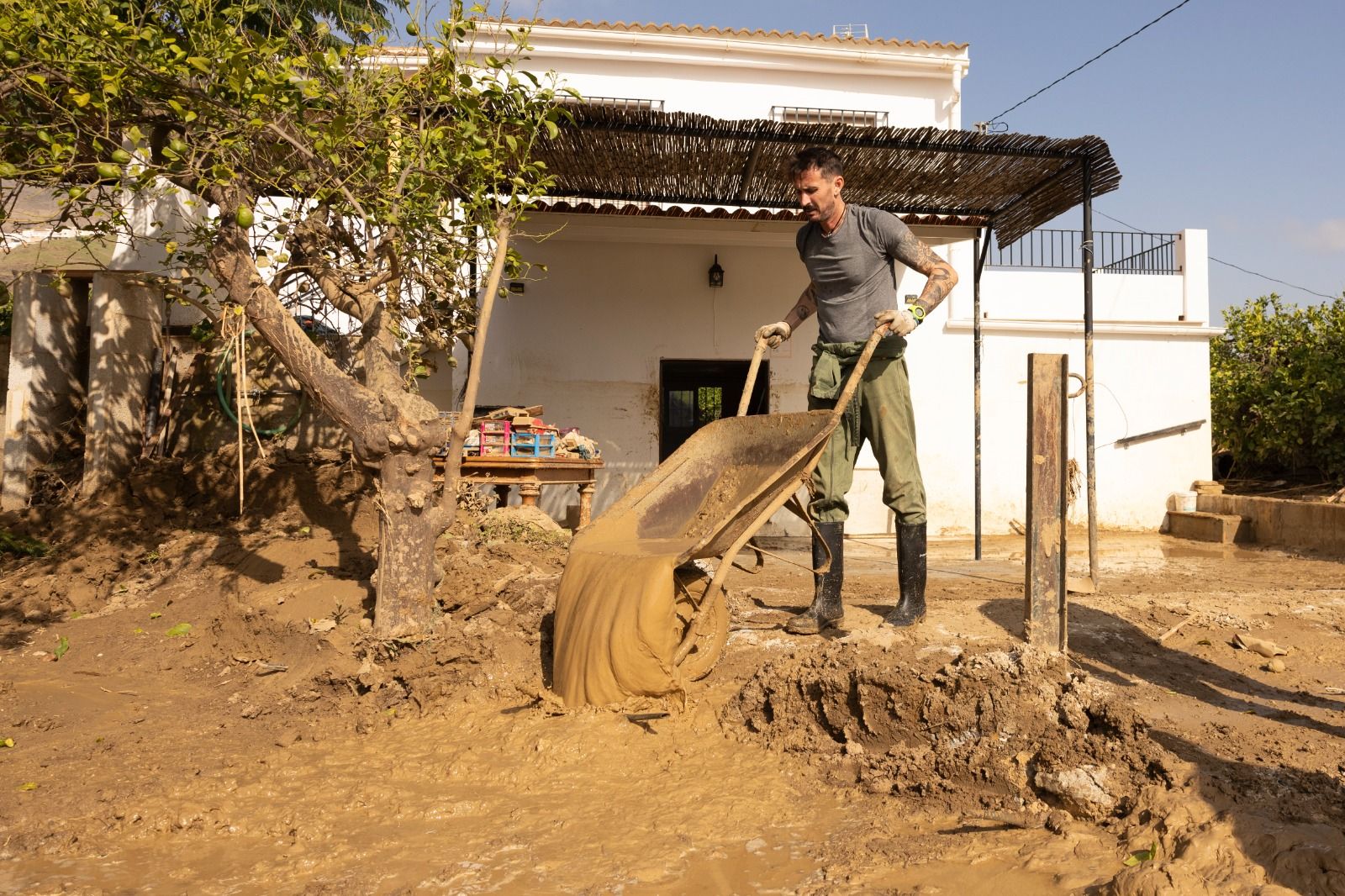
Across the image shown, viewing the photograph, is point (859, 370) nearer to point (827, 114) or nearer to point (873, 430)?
point (873, 430)

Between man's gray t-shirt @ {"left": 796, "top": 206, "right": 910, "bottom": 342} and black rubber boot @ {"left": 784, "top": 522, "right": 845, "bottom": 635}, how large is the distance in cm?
84

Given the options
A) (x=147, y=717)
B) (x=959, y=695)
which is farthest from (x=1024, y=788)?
(x=147, y=717)

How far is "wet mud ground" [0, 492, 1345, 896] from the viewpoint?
217cm

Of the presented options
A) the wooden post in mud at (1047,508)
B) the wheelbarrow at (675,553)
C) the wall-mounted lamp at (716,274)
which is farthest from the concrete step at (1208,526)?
the wheelbarrow at (675,553)

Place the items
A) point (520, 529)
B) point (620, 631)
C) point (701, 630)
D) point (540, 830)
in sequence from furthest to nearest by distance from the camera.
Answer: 1. point (520, 529)
2. point (701, 630)
3. point (620, 631)
4. point (540, 830)

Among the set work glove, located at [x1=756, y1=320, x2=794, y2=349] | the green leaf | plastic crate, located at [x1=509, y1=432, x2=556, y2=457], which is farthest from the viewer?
plastic crate, located at [x1=509, y1=432, x2=556, y2=457]

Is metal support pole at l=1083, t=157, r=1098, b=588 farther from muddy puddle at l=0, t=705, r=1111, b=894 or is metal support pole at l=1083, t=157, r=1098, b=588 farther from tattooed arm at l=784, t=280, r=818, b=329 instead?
muddy puddle at l=0, t=705, r=1111, b=894

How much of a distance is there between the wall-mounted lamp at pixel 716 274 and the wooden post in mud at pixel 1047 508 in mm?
6075

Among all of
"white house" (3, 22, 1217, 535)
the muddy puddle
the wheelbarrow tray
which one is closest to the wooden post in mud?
the wheelbarrow tray

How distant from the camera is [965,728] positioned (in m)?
2.69

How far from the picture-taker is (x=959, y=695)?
2.75 meters

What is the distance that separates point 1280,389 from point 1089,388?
6.79 meters

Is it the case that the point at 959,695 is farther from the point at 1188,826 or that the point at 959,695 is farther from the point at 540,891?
the point at 540,891

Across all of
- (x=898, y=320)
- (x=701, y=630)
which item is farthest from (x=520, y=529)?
(x=898, y=320)
